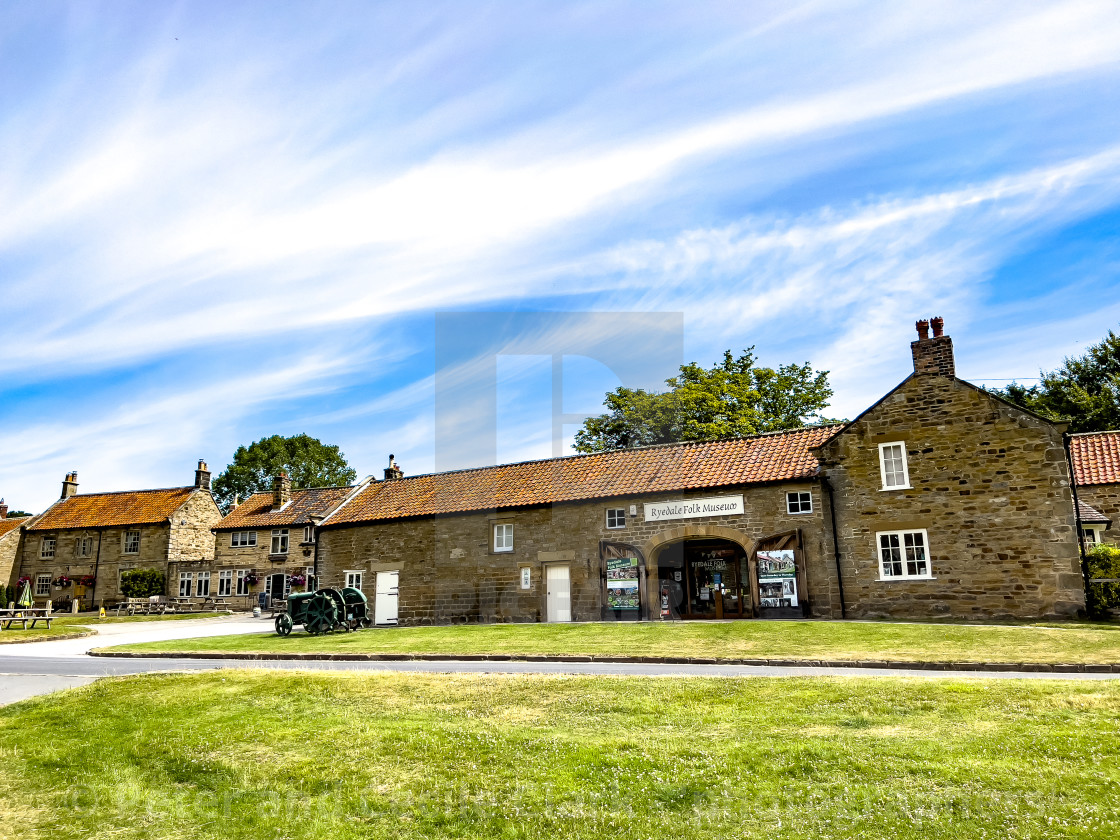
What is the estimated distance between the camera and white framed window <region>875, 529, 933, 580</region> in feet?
78.4

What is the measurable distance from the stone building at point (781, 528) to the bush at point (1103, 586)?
0.46 m

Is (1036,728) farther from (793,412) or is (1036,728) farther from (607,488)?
(793,412)

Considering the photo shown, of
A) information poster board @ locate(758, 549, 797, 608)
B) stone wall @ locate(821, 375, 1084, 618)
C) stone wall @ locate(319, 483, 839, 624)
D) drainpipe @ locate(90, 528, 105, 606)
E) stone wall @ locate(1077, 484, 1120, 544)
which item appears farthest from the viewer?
drainpipe @ locate(90, 528, 105, 606)

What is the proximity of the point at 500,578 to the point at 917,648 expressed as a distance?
16916 mm

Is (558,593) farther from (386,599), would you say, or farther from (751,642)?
(751,642)

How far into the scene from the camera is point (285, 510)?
52125 mm

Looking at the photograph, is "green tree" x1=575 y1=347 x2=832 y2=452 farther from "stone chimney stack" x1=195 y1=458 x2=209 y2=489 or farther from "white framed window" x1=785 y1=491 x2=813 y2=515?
"stone chimney stack" x1=195 y1=458 x2=209 y2=489

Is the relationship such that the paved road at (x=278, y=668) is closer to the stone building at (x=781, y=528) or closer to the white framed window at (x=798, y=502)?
the stone building at (x=781, y=528)

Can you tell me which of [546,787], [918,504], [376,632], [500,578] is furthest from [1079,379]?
[546,787]

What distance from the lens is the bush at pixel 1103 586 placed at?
21.8 metres

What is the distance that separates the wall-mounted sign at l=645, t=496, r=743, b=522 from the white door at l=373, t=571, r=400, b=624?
11.5 m

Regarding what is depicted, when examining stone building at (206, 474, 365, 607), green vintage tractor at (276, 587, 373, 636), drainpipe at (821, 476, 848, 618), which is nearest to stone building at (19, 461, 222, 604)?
stone building at (206, 474, 365, 607)

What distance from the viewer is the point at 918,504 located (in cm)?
2416

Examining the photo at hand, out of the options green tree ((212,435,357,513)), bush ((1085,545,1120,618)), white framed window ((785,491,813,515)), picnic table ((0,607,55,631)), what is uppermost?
green tree ((212,435,357,513))
